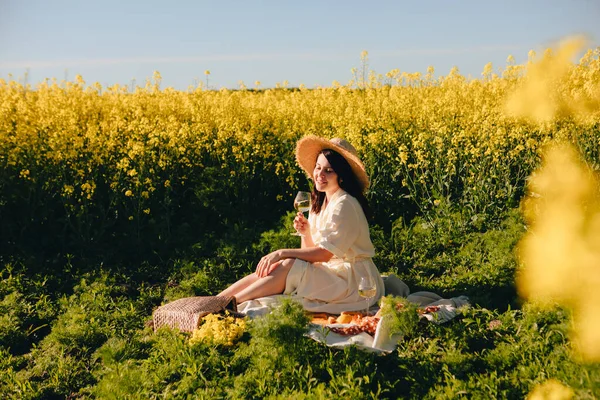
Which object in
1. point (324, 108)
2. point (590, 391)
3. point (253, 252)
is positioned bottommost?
point (253, 252)

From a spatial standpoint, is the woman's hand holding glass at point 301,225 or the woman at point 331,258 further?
the woman's hand holding glass at point 301,225

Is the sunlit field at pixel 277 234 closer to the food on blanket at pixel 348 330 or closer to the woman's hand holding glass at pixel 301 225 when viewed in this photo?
the food on blanket at pixel 348 330

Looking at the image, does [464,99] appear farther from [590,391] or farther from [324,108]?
[590,391]

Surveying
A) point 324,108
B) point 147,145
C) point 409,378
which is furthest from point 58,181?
point 409,378

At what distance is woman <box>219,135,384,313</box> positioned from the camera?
4422mm

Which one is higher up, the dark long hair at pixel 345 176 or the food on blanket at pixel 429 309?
the dark long hair at pixel 345 176

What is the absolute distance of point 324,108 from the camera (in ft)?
29.8

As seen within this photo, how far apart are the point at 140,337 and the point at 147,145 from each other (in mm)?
3390

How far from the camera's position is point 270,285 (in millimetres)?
4441

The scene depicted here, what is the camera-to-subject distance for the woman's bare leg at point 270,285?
4.43 m

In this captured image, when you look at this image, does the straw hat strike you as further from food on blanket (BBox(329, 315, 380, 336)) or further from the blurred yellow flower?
the blurred yellow flower

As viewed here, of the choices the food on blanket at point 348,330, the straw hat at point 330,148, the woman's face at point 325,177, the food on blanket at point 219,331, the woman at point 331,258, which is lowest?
the food on blanket at point 219,331

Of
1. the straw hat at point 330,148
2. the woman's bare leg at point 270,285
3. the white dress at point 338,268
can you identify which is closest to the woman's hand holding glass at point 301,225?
the white dress at point 338,268

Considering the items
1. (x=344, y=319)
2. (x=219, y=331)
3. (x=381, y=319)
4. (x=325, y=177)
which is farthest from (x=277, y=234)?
(x=381, y=319)
